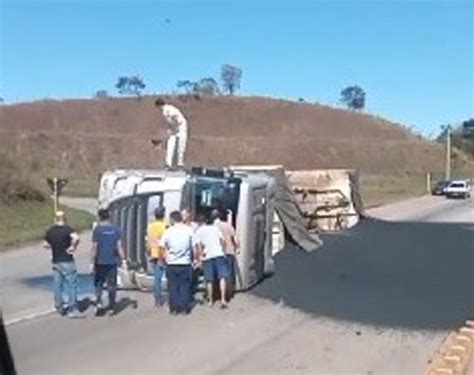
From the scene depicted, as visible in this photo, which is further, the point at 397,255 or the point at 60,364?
the point at 397,255

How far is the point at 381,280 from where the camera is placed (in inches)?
759

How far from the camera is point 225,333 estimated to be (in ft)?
44.5

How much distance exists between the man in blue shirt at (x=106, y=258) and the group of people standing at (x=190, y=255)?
77 centimetres

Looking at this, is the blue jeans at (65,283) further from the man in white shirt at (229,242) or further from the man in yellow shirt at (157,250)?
the man in white shirt at (229,242)

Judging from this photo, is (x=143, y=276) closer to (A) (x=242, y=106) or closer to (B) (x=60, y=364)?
(B) (x=60, y=364)

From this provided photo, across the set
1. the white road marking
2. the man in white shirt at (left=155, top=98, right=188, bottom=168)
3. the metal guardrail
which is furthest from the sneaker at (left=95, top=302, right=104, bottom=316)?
the metal guardrail

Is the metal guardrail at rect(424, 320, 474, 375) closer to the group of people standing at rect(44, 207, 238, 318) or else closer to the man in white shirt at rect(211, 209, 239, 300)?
the group of people standing at rect(44, 207, 238, 318)

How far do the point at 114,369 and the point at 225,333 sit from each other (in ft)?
8.80

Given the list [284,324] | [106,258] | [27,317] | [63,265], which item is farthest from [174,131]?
[284,324]

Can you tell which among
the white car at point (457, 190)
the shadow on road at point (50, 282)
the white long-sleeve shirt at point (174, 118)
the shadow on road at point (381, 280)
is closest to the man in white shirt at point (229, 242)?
the shadow on road at point (381, 280)

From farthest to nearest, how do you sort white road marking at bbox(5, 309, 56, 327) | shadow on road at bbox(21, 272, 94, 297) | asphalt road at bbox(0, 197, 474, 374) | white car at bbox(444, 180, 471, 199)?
white car at bbox(444, 180, 471, 199), shadow on road at bbox(21, 272, 94, 297), white road marking at bbox(5, 309, 56, 327), asphalt road at bbox(0, 197, 474, 374)

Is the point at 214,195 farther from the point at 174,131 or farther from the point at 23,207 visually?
the point at 23,207

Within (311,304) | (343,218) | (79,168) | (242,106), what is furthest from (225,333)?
(242,106)

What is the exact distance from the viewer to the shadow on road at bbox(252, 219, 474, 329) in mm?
15742
